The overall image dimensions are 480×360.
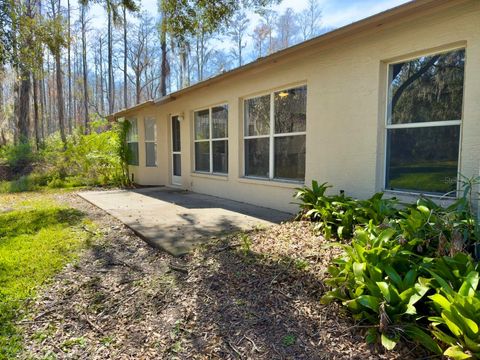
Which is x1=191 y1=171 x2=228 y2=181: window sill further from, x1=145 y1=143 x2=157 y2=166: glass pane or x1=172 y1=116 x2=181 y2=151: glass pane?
x1=145 y1=143 x2=157 y2=166: glass pane

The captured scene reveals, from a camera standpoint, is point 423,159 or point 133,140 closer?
point 423,159

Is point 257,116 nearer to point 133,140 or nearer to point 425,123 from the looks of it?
point 425,123

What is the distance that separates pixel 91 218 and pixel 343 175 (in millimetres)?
4817

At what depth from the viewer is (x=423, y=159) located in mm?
4293

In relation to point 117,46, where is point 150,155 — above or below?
below

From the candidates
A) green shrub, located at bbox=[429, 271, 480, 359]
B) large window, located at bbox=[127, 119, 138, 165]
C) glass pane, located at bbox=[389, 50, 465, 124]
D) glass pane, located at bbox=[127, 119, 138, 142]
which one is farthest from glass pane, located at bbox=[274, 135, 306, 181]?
glass pane, located at bbox=[127, 119, 138, 142]

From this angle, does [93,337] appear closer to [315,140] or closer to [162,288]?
[162,288]

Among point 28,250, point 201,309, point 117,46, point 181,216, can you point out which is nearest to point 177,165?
point 181,216

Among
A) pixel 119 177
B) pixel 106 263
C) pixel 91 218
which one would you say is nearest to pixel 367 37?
pixel 106 263

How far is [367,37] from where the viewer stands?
475cm

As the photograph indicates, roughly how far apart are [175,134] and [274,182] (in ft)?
17.1

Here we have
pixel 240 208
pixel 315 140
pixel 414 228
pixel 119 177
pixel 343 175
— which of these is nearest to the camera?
pixel 414 228

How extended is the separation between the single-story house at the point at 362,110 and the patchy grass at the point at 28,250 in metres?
3.72

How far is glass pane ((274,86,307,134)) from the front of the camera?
20.0 feet
